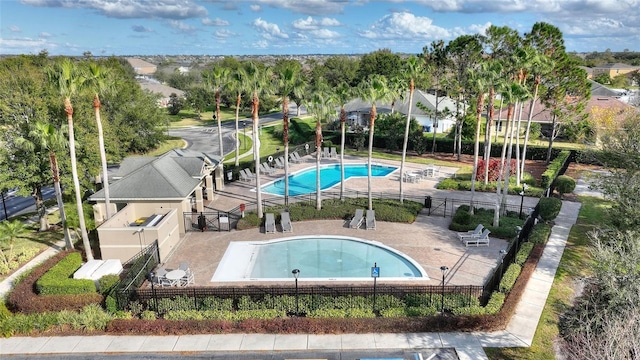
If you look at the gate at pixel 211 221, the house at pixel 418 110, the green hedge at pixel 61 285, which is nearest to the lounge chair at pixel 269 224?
the gate at pixel 211 221

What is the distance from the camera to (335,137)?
52.2m

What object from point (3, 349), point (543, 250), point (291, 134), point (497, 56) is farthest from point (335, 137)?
point (3, 349)

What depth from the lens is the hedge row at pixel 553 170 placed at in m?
33.5

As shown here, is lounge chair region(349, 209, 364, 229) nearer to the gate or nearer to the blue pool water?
the blue pool water

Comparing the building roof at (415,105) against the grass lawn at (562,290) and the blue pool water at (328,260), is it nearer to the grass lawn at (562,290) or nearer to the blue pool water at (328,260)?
the grass lawn at (562,290)

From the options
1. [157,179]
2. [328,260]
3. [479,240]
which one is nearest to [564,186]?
[479,240]

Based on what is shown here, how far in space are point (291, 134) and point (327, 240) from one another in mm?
37518

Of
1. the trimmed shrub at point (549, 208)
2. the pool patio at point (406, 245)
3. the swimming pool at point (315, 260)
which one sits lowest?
the swimming pool at point (315, 260)

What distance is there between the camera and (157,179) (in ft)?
83.7

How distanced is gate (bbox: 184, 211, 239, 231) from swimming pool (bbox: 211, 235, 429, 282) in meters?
2.39

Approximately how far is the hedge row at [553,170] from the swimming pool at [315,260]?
58.3 ft

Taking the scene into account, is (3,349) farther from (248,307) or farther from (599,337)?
(599,337)

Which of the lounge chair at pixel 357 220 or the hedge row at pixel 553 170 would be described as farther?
the hedge row at pixel 553 170

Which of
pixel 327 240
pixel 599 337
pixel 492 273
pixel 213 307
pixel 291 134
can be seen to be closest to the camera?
pixel 599 337
